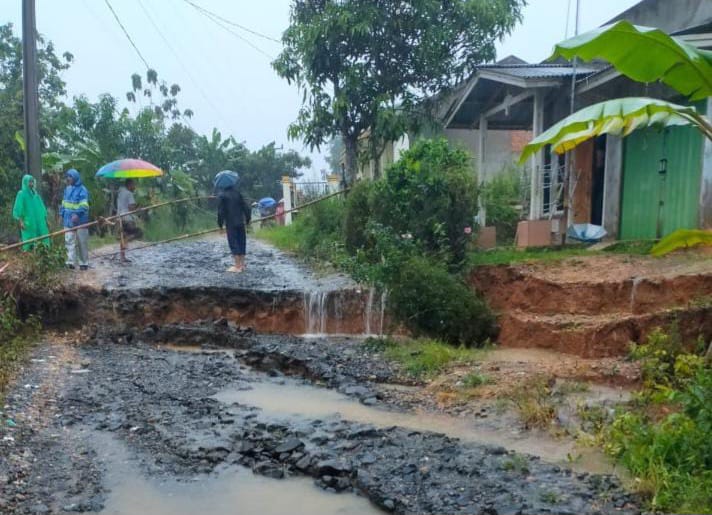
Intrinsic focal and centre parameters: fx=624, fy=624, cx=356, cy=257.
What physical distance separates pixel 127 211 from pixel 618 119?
12.0 m

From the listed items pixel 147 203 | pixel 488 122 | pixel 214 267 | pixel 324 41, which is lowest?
pixel 214 267

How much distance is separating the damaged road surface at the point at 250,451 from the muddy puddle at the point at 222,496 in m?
0.01

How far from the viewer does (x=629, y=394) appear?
655 centimetres

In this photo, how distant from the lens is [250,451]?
551 centimetres

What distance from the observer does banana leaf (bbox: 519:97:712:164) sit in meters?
4.40

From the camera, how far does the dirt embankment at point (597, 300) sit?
304 inches

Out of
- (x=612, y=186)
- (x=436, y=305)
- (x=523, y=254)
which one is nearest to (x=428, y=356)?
(x=436, y=305)

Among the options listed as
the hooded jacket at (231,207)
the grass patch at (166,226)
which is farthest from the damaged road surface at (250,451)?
the grass patch at (166,226)

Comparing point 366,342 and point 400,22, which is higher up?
point 400,22

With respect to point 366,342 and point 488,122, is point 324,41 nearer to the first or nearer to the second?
point 488,122

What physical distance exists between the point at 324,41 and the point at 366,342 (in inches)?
298

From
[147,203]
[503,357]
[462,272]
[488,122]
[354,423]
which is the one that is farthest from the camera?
[147,203]

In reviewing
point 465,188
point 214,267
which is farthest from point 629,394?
point 214,267

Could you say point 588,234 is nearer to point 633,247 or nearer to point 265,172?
point 633,247
